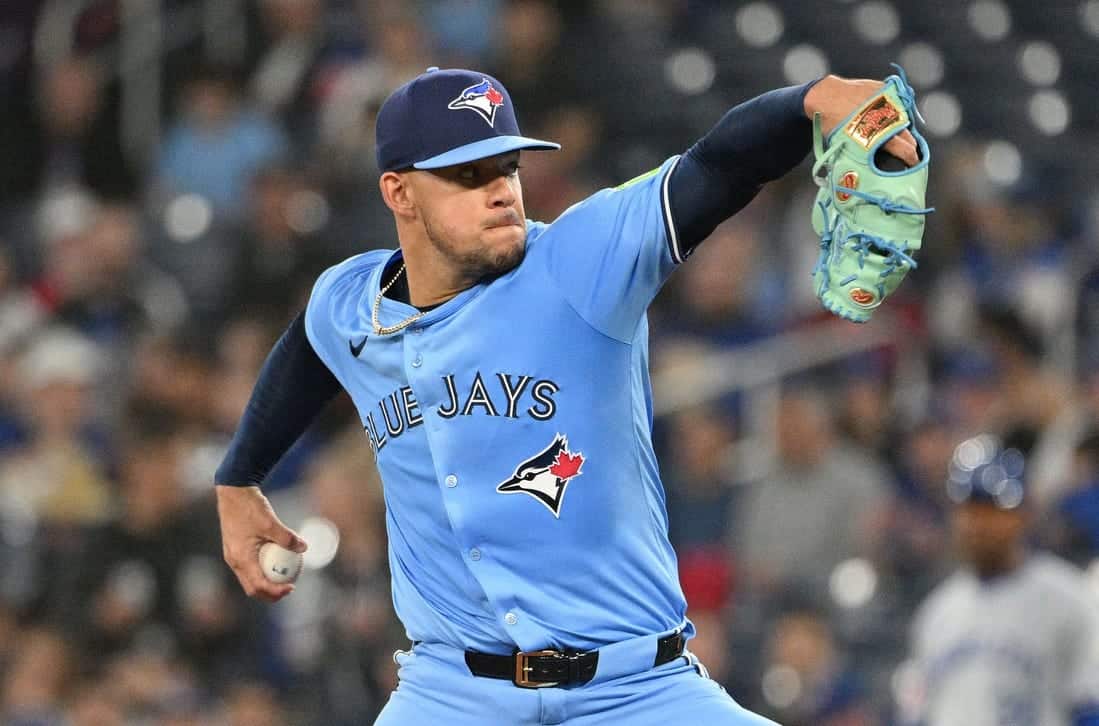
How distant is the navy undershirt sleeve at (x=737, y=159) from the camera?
3340 mm

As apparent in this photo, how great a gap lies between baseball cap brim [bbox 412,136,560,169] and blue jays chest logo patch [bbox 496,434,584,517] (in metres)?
0.54

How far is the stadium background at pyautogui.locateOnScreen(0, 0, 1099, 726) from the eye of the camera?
7.23 m

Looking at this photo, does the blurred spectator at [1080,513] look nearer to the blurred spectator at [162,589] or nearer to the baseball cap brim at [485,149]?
the blurred spectator at [162,589]

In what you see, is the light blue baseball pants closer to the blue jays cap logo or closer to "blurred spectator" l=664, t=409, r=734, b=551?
the blue jays cap logo

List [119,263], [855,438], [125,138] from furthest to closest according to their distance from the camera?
[125,138], [119,263], [855,438]

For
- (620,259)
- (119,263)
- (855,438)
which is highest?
(620,259)

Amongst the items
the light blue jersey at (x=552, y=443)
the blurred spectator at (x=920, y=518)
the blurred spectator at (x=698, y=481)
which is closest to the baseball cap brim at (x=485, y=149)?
the light blue jersey at (x=552, y=443)

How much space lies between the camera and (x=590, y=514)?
12.1 ft

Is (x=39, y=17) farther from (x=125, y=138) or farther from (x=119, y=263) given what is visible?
(x=119, y=263)

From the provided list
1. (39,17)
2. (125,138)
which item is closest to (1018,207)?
(125,138)

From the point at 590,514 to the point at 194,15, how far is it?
8.19 metres

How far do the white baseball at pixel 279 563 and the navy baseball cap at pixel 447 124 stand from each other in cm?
89

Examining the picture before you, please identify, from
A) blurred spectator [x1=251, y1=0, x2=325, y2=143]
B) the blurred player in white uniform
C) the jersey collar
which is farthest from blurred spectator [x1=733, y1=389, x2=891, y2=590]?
blurred spectator [x1=251, y1=0, x2=325, y2=143]

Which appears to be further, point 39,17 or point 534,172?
point 39,17
